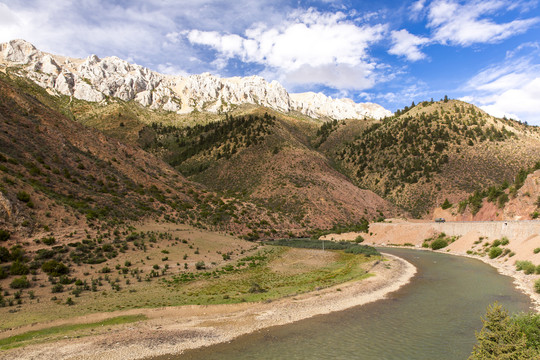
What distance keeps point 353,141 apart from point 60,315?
133887 mm

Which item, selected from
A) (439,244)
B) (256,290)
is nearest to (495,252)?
(439,244)

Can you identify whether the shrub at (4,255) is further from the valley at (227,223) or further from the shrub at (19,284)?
the shrub at (19,284)

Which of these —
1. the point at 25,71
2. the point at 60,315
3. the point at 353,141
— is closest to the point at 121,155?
the point at 60,315

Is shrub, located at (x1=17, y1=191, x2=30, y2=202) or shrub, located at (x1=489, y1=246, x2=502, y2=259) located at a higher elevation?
shrub, located at (x1=17, y1=191, x2=30, y2=202)

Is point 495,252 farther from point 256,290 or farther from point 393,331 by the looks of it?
point 256,290

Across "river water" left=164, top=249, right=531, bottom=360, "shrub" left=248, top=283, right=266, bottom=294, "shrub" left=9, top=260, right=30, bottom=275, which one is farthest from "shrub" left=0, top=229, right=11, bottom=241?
"river water" left=164, top=249, right=531, bottom=360

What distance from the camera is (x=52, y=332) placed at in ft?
A: 58.3

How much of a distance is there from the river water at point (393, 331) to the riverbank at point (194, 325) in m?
1.06

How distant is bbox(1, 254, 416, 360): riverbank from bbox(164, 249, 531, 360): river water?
106 centimetres

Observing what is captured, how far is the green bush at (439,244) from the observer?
185 ft

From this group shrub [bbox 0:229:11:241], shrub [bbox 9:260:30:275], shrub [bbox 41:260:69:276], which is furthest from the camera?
shrub [bbox 0:229:11:241]

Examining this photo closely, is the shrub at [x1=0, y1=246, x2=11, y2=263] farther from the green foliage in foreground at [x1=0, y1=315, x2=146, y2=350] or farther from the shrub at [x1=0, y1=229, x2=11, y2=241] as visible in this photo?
the green foliage in foreground at [x1=0, y1=315, x2=146, y2=350]

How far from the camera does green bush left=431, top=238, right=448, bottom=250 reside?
5648cm

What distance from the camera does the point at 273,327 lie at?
19578 mm
